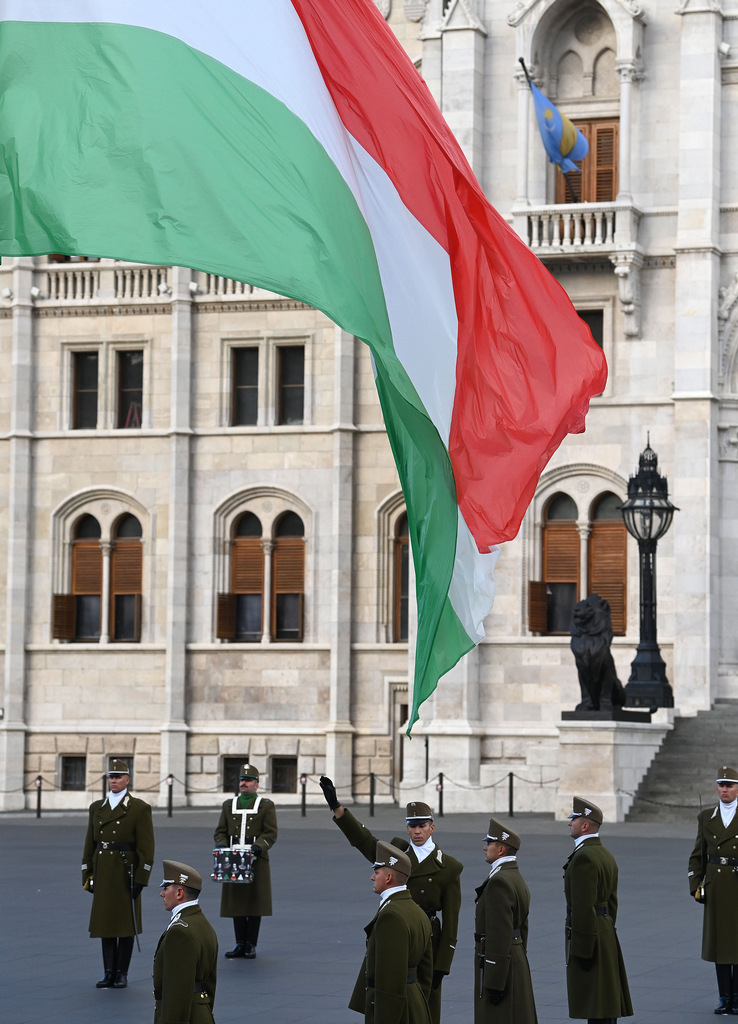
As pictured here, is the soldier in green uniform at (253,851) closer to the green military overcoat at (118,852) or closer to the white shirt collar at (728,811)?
the green military overcoat at (118,852)

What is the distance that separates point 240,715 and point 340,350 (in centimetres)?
772

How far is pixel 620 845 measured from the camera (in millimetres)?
26688

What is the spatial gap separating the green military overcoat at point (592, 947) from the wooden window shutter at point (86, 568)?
29636 mm

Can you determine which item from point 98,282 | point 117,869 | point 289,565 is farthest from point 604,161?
point 117,869

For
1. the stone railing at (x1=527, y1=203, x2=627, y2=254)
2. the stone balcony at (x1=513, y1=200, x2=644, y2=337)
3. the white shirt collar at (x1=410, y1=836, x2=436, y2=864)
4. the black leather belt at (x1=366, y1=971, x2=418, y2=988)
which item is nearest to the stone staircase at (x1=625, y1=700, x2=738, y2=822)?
the stone balcony at (x1=513, y1=200, x2=644, y2=337)

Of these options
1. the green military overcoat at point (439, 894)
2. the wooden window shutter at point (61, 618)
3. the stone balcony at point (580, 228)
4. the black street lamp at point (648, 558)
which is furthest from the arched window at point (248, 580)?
the green military overcoat at point (439, 894)

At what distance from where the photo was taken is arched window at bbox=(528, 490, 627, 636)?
1459 inches

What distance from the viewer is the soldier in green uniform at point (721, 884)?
14070 millimetres

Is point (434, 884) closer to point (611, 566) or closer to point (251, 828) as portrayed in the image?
point (251, 828)

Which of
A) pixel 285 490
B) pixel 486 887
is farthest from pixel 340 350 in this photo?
pixel 486 887

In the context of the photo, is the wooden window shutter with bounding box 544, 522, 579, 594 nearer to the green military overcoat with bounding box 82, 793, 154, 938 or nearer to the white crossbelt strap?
the white crossbelt strap

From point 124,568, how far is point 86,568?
904 millimetres

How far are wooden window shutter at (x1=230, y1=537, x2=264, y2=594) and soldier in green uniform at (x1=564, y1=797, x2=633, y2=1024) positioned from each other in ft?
92.0

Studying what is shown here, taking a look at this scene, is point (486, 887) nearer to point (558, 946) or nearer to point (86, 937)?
point (558, 946)
